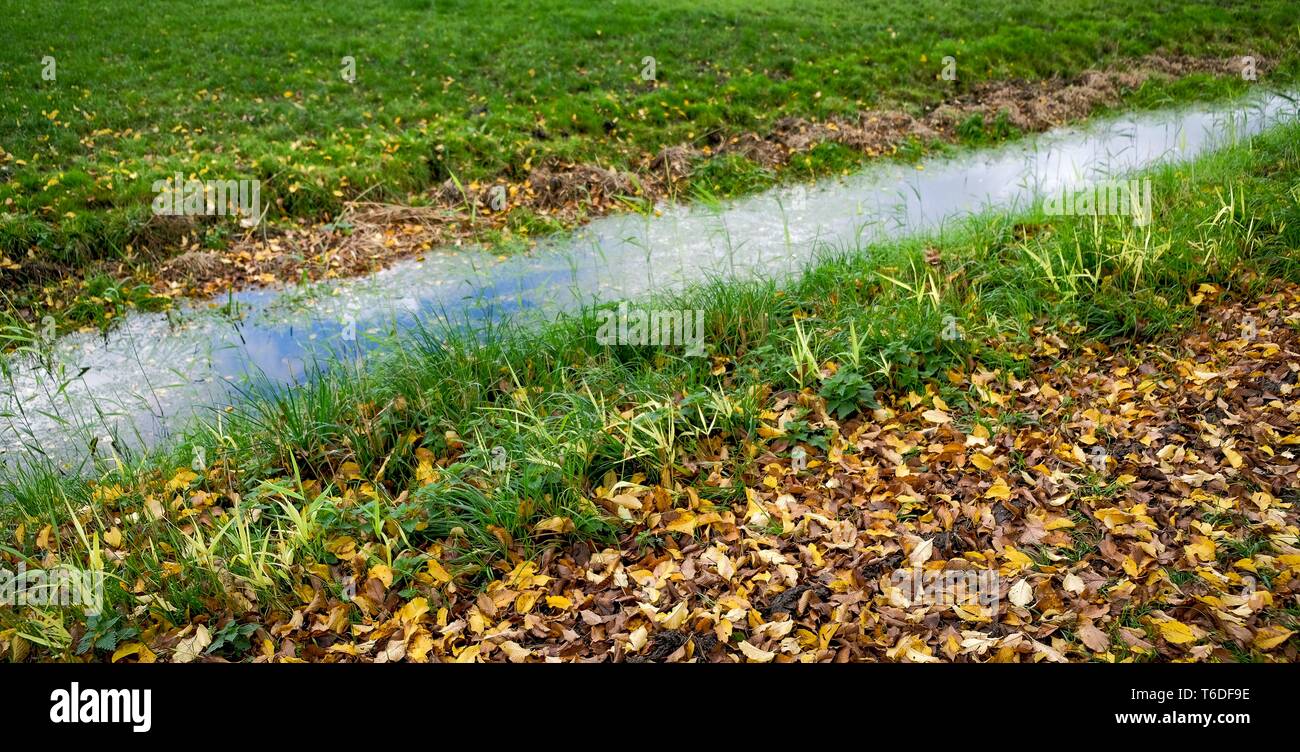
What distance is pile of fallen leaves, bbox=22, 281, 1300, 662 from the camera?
10.2 ft

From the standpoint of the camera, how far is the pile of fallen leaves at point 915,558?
3.10 meters

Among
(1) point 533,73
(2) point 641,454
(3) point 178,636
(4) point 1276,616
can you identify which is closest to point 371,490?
(3) point 178,636

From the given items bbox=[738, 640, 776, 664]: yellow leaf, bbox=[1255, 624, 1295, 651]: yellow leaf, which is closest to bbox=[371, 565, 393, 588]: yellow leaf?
bbox=[738, 640, 776, 664]: yellow leaf

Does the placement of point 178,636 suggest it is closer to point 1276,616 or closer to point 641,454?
point 641,454

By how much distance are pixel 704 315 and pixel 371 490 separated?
8.66 ft

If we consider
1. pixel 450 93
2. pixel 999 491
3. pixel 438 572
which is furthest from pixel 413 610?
pixel 450 93

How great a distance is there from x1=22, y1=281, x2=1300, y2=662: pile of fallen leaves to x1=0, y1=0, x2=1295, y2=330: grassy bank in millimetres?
5255

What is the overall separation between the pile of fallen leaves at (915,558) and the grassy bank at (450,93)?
5.25 metres

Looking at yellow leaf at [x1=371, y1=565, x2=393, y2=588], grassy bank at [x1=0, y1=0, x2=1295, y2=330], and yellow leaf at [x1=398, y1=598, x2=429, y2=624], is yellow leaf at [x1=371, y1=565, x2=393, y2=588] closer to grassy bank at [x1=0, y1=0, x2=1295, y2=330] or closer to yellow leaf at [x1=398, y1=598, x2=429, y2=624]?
yellow leaf at [x1=398, y1=598, x2=429, y2=624]

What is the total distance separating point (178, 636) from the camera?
11.1 ft

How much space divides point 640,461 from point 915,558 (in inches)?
59.8

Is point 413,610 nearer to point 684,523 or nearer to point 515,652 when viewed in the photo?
point 515,652

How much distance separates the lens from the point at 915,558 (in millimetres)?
3508

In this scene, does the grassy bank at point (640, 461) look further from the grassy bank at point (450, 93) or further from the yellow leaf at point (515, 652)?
the grassy bank at point (450, 93)
